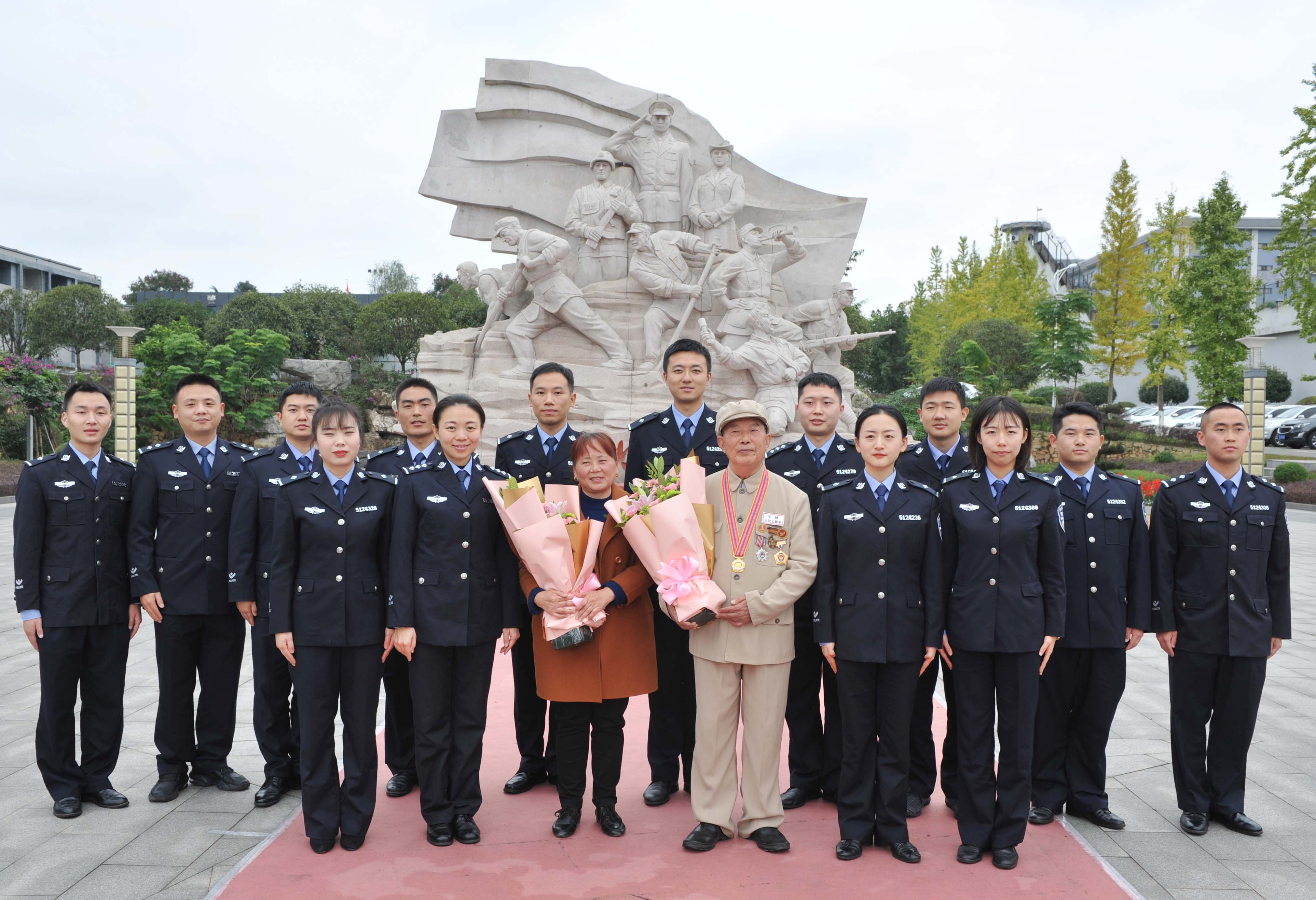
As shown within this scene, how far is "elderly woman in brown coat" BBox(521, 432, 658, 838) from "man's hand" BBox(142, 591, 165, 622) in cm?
142

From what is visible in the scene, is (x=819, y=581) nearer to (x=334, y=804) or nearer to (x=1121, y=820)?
(x=1121, y=820)

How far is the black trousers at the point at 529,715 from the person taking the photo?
359cm

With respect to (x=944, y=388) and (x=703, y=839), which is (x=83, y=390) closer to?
(x=703, y=839)

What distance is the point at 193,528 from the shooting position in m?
3.51

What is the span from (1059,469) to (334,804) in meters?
2.85

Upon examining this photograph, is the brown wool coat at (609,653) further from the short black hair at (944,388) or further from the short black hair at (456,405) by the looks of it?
the short black hair at (944,388)

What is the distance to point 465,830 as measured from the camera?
122 inches

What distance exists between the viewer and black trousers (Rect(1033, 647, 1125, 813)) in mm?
3260

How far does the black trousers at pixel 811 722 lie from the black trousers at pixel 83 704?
2.55 meters

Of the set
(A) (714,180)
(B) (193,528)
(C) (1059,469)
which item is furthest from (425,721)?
(A) (714,180)

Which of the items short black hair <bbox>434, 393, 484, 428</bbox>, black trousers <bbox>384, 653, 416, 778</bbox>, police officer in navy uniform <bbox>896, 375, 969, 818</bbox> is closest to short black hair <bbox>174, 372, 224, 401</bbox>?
short black hair <bbox>434, 393, 484, 428</bbox>

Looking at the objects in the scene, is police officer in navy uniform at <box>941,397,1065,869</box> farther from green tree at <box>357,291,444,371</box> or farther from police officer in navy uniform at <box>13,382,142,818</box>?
green tree at <box>357,291,444,371</box>

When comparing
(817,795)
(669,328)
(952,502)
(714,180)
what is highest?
(714,180)

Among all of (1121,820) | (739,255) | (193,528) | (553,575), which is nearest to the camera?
→ (553,575)
